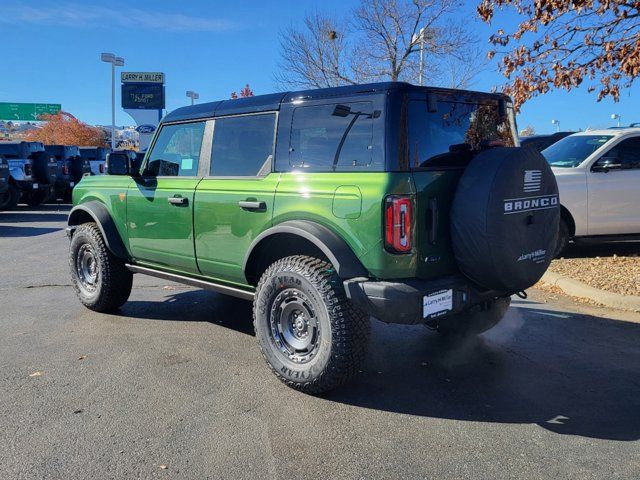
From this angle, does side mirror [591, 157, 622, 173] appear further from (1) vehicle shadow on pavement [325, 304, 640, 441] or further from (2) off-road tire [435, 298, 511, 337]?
(2) off-road tire [435, 298, 511, 337]

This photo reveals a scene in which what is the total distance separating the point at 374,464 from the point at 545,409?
1337 millimetres

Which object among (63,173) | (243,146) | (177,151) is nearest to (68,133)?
(63,173)

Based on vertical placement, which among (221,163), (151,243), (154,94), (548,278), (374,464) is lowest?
(374,464)

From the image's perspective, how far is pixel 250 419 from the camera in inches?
135

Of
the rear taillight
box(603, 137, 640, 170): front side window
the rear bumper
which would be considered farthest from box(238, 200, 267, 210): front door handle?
box(603, 137, 640, 170): front side window

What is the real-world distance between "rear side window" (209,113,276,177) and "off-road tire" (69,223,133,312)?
1.70m

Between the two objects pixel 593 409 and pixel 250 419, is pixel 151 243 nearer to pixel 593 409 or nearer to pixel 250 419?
pixel 250 419

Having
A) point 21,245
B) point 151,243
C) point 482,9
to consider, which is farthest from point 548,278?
point 21,245

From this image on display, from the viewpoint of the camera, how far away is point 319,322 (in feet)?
12.0

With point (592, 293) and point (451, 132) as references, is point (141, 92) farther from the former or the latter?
point (451, 132)

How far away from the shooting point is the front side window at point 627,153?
802cm

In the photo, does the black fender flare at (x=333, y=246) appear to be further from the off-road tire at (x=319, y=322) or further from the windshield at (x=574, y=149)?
the windshield at (x=574, y=149)

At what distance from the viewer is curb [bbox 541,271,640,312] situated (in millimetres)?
5934

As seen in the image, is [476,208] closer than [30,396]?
Yes
